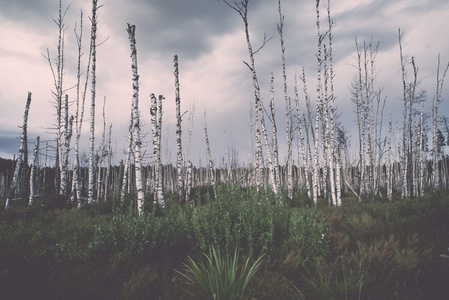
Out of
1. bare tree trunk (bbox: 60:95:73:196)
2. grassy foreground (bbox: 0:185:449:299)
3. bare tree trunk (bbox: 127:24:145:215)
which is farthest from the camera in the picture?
bare tree trunk (bbox: 60:95:73:196)

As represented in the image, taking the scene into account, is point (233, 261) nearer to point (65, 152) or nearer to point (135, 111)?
point (135, 111)

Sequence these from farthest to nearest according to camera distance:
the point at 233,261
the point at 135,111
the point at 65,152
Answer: the point at 65,152 < the point at 135,111 < the point at 233,261

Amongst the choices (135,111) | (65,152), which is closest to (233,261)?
(135,111)

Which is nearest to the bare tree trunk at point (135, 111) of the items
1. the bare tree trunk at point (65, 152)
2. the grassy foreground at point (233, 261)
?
the grassy foreground at point (233, 261)

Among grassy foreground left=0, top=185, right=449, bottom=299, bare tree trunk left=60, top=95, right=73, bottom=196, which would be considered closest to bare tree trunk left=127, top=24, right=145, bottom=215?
grassy foreground left=0, top=185, right=449, bottom=299

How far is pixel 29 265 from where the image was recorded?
306 centimetres

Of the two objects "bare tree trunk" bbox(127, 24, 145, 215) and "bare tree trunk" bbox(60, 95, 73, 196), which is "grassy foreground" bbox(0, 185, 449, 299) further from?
"bare tree trunk" bbox(60, 95, 73, 196)

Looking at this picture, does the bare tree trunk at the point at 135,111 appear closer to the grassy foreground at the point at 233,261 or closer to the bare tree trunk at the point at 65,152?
the grassy foreground at the point at 233,261

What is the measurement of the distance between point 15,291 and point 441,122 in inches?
1252

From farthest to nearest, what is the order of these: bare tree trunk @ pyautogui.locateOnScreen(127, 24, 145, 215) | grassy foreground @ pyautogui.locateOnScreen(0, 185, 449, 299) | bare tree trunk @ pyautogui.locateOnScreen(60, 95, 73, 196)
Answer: bare tree trunk @ pyautogui.locateOnScreen(60, 95, 73, 196)
bare tree trunk @ pyautogui.locateOnScreen(127, 24, 145, 215)
grassy foreground @ pyautogui.locateOnScreen(0, 185, 449, 299)

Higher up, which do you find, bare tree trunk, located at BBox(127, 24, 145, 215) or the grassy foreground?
bare tree trunk, located at BBox(127, 24, 145, 215)

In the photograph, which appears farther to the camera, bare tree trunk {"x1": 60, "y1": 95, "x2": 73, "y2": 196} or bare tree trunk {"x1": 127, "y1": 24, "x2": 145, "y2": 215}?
bare tree trunk {"x1": 60, "y1": 95, "x2": 73, "y2": 196}

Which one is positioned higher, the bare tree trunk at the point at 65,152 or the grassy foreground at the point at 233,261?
the bare tree trunk at the point at 65,152

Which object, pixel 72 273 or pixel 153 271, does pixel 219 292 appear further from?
pixel 72 273
